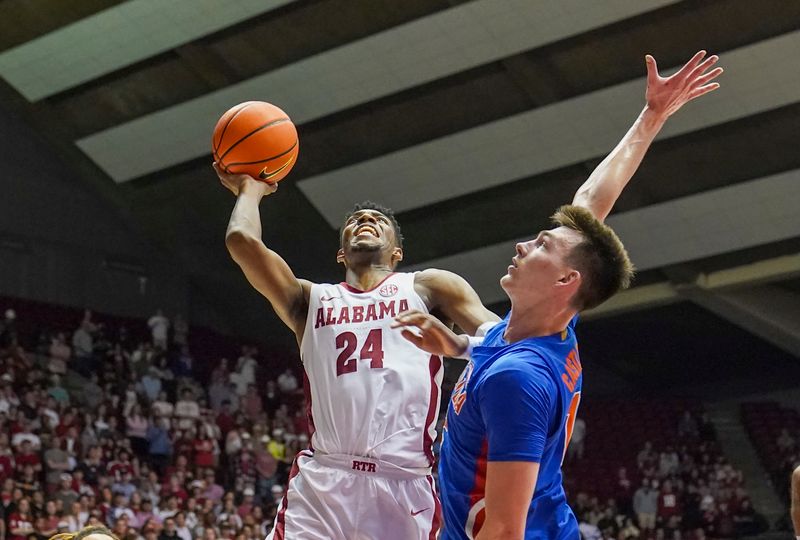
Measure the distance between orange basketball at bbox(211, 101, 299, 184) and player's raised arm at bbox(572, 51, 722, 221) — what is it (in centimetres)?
150

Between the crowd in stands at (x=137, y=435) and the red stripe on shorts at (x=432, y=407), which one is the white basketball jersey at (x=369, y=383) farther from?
the crowd in stands at (x=137, y=435)

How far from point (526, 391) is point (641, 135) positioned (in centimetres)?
166

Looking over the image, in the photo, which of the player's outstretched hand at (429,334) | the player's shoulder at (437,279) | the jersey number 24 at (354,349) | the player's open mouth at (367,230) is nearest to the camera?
the player's outstretched hand at (429,334)

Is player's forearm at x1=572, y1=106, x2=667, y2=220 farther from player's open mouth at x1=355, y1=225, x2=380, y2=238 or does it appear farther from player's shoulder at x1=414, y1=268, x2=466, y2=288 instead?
player's open mouth at x1=355, y1=225, x2=380, y2=238

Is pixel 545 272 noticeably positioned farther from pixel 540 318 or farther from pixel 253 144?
pixel 253 144

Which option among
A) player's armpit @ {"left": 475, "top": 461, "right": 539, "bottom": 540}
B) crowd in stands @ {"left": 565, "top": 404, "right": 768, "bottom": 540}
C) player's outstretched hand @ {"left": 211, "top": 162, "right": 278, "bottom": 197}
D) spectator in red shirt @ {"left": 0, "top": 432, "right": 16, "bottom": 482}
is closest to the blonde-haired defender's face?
player's armpit @ {"left": 475, "top": 461, "right": 539, "bottom": 540}

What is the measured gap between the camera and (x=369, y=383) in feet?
15.6

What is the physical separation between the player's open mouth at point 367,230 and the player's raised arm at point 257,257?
1.28 ft

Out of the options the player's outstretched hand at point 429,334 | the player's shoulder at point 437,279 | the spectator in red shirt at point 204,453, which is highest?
the spectator in red shirt at point 204,453

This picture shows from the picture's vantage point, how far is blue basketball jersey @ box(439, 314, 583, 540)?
2854 mm

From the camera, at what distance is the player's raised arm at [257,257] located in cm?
466

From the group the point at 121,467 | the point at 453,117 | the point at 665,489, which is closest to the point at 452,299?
the point at 121,467

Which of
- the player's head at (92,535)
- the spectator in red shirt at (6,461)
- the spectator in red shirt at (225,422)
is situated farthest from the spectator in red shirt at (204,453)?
the player's head at (92,535)

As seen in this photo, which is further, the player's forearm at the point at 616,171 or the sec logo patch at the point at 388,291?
the sec logo patch at the point at 388,291
